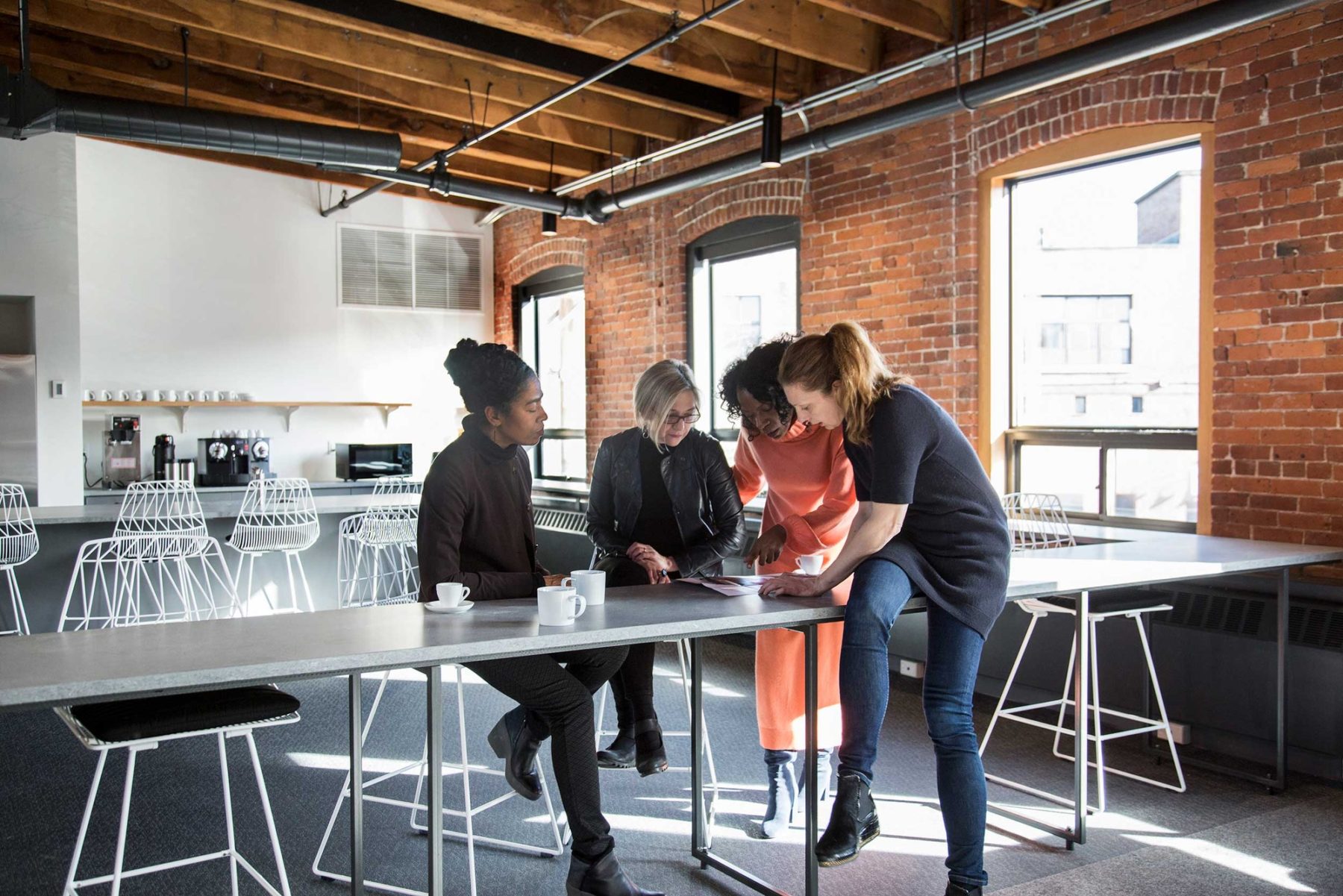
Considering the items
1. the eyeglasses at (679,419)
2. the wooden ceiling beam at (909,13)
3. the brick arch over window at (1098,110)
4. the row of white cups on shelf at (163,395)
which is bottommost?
the eyeglasses at (679,419)

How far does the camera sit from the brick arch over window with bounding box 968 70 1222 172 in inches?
185

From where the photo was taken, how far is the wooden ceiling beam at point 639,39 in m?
5.56

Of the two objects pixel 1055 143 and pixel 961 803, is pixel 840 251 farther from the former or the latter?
pixel 961 803

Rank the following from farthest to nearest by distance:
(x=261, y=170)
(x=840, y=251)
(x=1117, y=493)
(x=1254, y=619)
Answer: (x=261, y=170)
(x=840, y=251)
(x=1117, y=493)
(x=1254, y=619)

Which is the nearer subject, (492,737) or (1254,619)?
(492,737)

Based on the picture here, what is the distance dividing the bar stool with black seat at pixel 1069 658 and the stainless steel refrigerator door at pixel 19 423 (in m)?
6.92

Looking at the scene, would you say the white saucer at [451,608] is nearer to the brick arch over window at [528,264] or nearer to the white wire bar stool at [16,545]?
the white wire bar stool at [16,545]

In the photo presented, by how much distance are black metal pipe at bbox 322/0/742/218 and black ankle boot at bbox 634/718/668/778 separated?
3.22 m

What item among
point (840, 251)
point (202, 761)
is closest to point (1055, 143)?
point (840, 251)

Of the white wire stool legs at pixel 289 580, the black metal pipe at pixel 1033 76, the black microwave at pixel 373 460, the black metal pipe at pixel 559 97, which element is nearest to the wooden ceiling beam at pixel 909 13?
the black metal pipe at pixel 1033 76

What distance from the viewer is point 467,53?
6195 mm

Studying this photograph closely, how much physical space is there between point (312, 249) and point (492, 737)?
24.7 ft

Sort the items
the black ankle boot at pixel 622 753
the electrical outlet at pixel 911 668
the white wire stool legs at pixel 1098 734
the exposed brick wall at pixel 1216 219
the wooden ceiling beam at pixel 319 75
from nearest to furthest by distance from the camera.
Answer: the black ankle boot at pixel 622 753
the white wire stool legs at pixel 1098 734
the exposed brick wall at pixel 1216 219
the electrical outlet at pixel 911 668
the wooden ceiling beam at pixel 319 75

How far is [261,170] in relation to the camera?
937 cm
